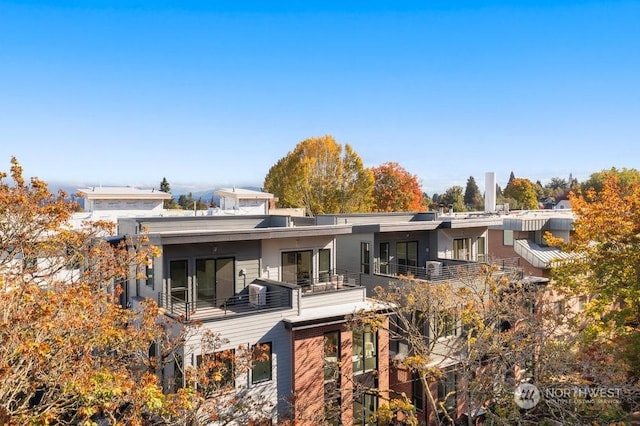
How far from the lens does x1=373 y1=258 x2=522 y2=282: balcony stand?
23.0m

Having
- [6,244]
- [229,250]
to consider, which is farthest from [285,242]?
[6,244]

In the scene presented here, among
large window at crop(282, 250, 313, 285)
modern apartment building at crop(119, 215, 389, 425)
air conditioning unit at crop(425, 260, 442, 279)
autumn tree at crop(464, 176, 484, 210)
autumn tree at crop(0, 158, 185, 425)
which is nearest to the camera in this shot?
autumn tree at crop(0, 158, 185, 425)

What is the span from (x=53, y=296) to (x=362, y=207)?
46358 mm

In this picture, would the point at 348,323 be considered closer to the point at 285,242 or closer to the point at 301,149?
the point at 285,242

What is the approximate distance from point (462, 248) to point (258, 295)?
46.5ft

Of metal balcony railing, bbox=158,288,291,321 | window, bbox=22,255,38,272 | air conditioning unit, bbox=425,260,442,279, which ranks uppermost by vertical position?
window, bbox=22,255,38,272

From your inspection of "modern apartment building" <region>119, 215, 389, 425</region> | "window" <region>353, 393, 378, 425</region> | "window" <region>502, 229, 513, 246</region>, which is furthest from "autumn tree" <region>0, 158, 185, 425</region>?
"window" <region>502, 229, 513, 246</region>

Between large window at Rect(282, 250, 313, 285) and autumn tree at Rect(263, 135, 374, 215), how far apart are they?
31.8 m

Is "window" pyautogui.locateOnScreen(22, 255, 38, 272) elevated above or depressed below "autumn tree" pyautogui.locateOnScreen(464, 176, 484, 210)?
below

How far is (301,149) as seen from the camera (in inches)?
2173

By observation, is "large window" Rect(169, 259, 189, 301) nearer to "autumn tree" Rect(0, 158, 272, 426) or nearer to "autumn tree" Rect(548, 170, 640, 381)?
"autumn tree" Rect(0, 158, 272, 426)

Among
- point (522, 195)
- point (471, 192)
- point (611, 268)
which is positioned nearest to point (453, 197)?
point (522, 195)

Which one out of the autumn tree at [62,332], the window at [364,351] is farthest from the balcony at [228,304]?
the autumn tree at [62,332]

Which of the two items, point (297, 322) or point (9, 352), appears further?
point (297, 322)
